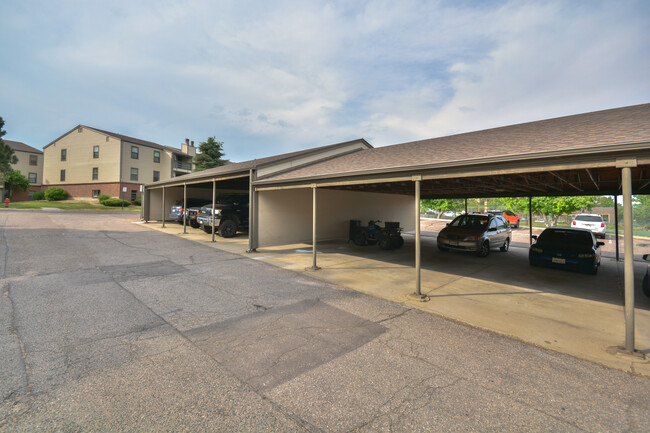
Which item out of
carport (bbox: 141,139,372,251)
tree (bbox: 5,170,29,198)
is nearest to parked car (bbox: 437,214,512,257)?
carport (bbox: 141,139,372,251)

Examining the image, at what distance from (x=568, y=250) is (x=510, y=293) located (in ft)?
11.5

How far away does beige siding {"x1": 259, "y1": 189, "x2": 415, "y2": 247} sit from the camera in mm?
11891

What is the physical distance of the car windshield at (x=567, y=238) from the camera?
8125 mm

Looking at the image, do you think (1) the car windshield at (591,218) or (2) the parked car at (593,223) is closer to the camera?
(2) the parked car at (593,223)

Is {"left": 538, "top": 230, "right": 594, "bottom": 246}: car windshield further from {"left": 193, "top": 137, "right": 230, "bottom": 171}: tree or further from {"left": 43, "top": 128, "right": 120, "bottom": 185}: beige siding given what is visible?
{"left": 43, "top": 128, "right": 120, "bottom": 185}: beige siding

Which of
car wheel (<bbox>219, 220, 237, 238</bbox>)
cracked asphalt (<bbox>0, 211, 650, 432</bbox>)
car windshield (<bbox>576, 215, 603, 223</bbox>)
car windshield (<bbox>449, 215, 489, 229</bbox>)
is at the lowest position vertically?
cracked asphalt (<bbox>0, 211, 650, 432</bbox>)

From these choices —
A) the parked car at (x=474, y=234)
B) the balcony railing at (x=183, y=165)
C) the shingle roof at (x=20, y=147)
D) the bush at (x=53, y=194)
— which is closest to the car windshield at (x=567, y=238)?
the parked car at (x=474, y=234)

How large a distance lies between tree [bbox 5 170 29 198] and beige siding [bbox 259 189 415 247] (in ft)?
143

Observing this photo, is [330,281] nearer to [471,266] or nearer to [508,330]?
[508,330]

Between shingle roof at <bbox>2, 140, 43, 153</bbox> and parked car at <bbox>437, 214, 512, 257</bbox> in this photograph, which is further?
shingle roof at <bbox>2, 140, 43, 153</bbox>

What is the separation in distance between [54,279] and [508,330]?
9047mm

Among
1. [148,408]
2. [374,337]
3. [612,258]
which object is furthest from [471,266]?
[148,408]

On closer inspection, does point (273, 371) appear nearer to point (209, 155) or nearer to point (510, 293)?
point (510, 293)

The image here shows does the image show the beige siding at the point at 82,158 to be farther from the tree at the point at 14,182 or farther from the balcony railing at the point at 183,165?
the balcony railing at the point at 183,165
